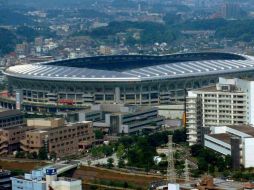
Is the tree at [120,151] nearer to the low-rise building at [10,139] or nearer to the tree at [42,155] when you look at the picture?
the tree at [42,155]

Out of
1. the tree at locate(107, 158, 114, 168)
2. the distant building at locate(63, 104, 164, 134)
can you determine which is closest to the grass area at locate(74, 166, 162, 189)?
the tree at locate(107, 158, 114, 168)

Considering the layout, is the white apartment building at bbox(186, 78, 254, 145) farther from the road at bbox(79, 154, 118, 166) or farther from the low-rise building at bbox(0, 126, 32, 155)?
the low-rise building at bbox(0, 126, 32, 155)

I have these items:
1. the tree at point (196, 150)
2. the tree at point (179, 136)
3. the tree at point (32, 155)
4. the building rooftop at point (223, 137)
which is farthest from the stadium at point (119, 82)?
the building rooftop at point (223, 137)

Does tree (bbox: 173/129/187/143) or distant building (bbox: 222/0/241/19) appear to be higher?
distant building (bbox: 222/0/241/19)

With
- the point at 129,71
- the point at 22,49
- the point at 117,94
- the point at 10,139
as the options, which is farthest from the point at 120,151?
the point at 22,49

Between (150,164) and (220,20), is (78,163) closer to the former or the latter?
(150,164)

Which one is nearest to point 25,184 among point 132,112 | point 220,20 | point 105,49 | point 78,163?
point 78,163
